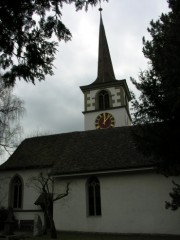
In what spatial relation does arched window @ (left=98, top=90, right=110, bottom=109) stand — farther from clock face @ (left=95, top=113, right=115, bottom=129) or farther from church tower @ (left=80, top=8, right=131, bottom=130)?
clock face @ (left=95, top=113, right=115, bottom=129)

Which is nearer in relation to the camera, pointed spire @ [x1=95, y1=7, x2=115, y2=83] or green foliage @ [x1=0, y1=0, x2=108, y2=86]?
green foliage @ [x1=0, y1=0, x2=108, y2=86]

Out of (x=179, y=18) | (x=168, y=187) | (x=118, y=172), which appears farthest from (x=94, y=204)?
(x=179, y=18)

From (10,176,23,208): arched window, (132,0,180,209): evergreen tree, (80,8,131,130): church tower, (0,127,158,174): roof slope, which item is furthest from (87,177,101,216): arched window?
(80,8,131,130): church tower

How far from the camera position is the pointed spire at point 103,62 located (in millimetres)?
37750

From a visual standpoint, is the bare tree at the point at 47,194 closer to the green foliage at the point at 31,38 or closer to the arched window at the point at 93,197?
the arched window at the point at 93,197

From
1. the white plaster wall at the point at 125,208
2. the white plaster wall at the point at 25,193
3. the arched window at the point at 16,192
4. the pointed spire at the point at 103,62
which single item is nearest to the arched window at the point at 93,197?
the white plaster wall at the point at 125,208

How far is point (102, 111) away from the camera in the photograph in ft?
111

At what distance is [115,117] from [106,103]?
2540 millimetres

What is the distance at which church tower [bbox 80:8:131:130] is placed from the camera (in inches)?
1308

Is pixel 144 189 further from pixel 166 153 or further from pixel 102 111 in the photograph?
pixel 102 111

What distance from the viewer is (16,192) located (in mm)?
23672

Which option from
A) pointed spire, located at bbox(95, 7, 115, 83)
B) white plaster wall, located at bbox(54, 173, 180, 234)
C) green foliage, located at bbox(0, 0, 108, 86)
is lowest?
white plaster wall, located at bbox(54, 173, 180, 234)

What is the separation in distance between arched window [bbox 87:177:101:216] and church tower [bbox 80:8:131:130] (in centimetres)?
1332

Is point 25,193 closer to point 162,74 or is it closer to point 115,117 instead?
point 115,117
